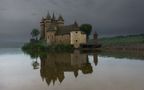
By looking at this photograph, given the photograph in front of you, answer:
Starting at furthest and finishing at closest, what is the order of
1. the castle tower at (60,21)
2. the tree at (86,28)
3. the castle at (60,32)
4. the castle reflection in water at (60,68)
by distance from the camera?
the castle tower at (60,21), the tree at (86,28), the castle at (60,32), the castle reflection in water at (60,68)

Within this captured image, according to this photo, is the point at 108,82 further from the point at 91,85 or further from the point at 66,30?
the point at 66,30

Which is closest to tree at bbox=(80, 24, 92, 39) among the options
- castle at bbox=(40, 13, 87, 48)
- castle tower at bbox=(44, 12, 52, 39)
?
castle at bbox=(40, 13, 87, 48)

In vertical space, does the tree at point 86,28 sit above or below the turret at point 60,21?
below

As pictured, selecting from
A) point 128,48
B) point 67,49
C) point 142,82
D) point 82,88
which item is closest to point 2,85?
point 82,88

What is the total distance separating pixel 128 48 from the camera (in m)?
64.1

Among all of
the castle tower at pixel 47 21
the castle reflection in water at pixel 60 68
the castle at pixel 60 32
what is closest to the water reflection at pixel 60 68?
the castle reflection in water at pixel 60 68

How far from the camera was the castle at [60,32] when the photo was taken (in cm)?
8144

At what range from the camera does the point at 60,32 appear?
8819cm

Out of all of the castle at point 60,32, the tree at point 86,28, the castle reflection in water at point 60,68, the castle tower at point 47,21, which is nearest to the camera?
the castle reflection in water at point 60,68

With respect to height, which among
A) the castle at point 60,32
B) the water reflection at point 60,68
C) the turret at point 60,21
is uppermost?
the turret at point 60,21

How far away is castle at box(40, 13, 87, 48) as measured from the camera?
81.4 meters

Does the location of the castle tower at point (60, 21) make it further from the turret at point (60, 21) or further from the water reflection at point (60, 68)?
the water reflection at point (60, 68)

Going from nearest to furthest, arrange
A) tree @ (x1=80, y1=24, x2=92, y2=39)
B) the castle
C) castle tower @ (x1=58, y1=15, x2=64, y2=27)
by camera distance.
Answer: the castle, tree @ (x1=80, y1=24, x2=92, y2=39), castle tower @ (x1=58, y1=15, x2=64, y2=27)

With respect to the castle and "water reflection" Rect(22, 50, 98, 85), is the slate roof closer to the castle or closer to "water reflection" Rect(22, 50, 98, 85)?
the castle
